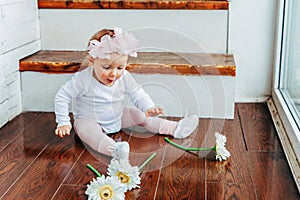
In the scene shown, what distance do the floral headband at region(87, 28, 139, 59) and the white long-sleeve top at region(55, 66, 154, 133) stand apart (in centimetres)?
13

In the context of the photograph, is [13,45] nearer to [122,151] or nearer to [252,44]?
[122,151]

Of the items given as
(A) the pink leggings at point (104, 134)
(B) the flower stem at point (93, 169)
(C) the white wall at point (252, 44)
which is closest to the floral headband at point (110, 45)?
(A) the pink leggings at point (104, 134)

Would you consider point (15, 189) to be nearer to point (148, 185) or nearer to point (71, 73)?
point (148, 185)

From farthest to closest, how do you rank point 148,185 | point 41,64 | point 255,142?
point 41,64 → point 255,142 → point 148,185

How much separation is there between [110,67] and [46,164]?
1.33 ft

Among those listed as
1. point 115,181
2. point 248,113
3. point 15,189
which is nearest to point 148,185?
point 115,181

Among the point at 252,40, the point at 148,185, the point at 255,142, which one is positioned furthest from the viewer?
the point at 252,40

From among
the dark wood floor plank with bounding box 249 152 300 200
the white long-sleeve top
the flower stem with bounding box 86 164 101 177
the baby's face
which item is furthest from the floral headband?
the dark wood floor plank with bounding box 249 152 300 200

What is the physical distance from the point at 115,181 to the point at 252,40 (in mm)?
1215

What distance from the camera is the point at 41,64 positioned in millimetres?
2107

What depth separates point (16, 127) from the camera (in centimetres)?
200

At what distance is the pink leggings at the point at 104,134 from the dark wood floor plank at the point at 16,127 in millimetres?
256

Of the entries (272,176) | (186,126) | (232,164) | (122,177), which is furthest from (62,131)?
(272,176)

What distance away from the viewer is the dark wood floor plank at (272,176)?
1.45 meters
